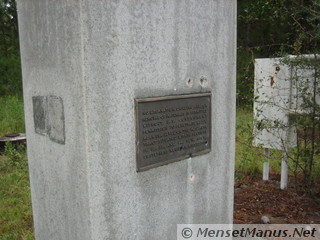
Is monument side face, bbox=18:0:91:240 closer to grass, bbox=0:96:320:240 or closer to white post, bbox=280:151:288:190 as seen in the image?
grass, bbox=0:96:320:240

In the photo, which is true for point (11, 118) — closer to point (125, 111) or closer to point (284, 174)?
point (284, 174)

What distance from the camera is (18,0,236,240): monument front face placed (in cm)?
188

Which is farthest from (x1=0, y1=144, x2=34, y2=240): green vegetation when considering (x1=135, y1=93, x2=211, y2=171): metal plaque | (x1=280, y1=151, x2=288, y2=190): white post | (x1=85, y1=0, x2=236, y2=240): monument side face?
(x1=280, y1=151, x2=288, y2=190): white post

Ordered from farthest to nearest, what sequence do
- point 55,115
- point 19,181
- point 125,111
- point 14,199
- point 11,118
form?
point 11,118
point 19,181
point 14,199
point 55,115
point 125,111

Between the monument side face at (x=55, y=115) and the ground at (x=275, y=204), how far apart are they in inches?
81.8

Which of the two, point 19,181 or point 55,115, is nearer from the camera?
point 55,115

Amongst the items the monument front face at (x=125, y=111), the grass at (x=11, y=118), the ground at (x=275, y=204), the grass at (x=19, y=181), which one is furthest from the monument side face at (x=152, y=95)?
the grass at (x=11, y=118)

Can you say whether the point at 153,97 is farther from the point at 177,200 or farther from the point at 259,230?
the point at 259,230

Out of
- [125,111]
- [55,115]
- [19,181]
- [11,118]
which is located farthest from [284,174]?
[11,118]

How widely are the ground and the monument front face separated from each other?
4.34 feet

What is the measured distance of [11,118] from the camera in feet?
25.7

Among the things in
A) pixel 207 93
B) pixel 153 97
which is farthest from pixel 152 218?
pixel 207 93

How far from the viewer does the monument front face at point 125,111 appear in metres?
1.88

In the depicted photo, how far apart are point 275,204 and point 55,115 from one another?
9.80 feet
